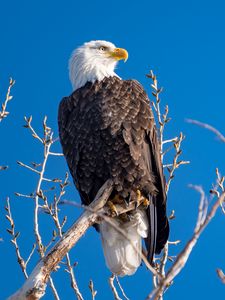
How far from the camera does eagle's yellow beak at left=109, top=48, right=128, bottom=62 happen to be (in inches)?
224

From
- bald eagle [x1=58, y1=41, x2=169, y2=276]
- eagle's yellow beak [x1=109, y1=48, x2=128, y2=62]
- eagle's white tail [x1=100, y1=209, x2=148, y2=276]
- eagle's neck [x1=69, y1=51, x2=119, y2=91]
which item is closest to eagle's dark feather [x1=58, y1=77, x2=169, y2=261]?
bald eagle [x1=58, y1=41, x2=169, y2=276]

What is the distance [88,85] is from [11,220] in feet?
4.49

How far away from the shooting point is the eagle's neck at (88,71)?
17.8 ft

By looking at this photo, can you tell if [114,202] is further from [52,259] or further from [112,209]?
[52,259]

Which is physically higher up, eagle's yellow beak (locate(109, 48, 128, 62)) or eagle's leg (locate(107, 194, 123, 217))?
eagle's yellow beak (locate(109, 48, 128, 62))

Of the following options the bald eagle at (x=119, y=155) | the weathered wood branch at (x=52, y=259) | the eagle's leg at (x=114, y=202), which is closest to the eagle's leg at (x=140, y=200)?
the bald eagle at (x=119, y=155)

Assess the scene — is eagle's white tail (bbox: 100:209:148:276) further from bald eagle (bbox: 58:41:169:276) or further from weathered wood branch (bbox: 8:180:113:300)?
weathered wood branch (bbox: 8:180:113:300)

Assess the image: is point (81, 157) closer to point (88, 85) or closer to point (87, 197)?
Answer: point (87, 197)

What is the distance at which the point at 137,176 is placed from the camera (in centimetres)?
479

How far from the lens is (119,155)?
4773 millimetres

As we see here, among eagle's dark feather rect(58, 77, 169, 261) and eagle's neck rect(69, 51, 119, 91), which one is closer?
eagle's dark feather rect(58, 77, 169, 261)

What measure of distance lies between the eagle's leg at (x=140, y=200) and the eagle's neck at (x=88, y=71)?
1167mm

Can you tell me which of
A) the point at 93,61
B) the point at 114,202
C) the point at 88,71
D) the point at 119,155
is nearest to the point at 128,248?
the point at 114,202

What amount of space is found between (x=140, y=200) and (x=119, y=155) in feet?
1.34
